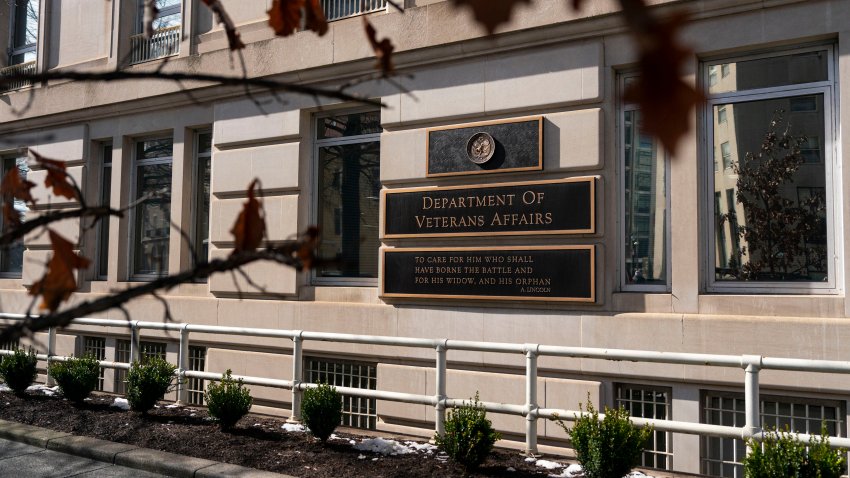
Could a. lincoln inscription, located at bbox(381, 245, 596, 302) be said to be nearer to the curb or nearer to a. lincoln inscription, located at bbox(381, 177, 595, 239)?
a. lincoln inscription, located at bbox(381, 177, 595, 239)

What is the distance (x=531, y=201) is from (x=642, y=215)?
4.19 ft

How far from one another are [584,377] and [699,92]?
8111mm

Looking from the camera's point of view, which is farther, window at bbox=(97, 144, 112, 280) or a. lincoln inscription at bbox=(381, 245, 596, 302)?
window at bbox=(97, 144, 112, 280)

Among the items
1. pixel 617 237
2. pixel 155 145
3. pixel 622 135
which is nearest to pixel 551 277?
pixel 617 237

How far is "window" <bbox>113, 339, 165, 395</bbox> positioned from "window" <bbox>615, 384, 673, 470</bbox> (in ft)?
24.7

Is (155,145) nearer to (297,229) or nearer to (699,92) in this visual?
(297,229)

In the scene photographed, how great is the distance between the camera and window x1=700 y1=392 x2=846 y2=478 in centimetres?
768

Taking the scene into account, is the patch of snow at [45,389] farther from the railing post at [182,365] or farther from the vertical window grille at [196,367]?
the railing post at [182,365]

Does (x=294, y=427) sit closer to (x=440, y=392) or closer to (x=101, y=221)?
(x=440, y=392)

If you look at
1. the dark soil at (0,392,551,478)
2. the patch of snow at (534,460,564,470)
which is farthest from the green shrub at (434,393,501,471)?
the patch of snow at (534,460,564,470)

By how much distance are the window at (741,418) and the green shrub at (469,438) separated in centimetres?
238

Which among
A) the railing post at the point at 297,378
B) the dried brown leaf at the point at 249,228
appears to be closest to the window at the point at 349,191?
the railing post at the point at 297,378

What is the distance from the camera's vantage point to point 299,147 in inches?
449

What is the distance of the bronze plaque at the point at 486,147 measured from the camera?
938cm
